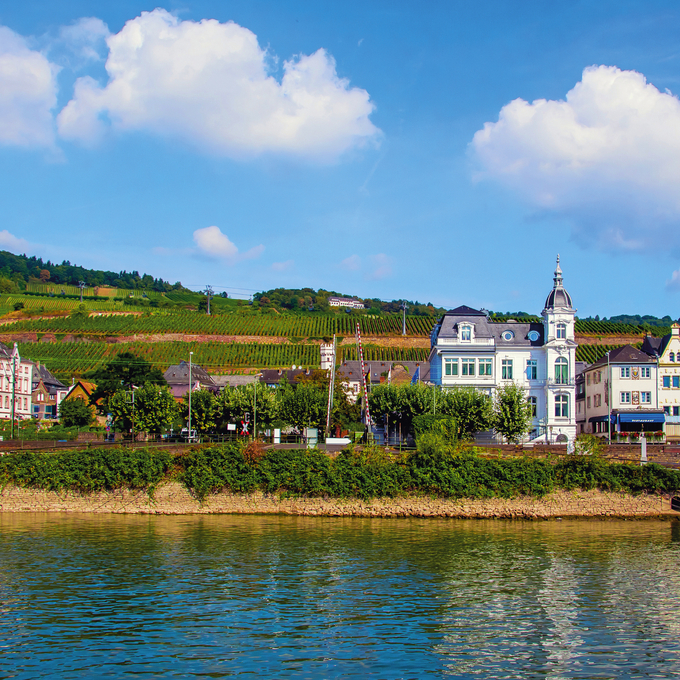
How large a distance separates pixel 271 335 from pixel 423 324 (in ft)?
140

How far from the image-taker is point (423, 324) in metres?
193

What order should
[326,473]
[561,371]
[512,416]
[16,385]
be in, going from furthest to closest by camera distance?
[16,385] < [561,371] < [512,416] < [326,473]

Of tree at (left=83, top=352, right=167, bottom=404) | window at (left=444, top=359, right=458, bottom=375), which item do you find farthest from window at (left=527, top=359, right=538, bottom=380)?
tree at (left=83, top=352, right=167, bottom=404)

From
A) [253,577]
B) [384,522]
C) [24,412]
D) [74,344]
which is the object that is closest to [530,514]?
[384,522]

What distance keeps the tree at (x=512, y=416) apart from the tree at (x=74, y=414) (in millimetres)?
61988

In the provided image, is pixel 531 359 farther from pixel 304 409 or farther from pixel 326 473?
pixel 326 473

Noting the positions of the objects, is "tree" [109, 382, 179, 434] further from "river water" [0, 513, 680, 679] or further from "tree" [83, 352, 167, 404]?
"river water" [0, 513, 680, 679]

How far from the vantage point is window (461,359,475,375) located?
2904 inches

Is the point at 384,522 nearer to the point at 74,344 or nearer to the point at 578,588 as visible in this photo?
the point at 578,588

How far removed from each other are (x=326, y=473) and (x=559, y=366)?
35.9 m

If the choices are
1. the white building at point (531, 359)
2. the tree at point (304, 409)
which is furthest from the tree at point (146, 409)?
the white building at point (531, 359)

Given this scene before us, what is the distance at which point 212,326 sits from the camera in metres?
186

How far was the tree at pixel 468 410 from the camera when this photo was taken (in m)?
65.4

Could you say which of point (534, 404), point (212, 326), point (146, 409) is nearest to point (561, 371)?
point (534, 404)
